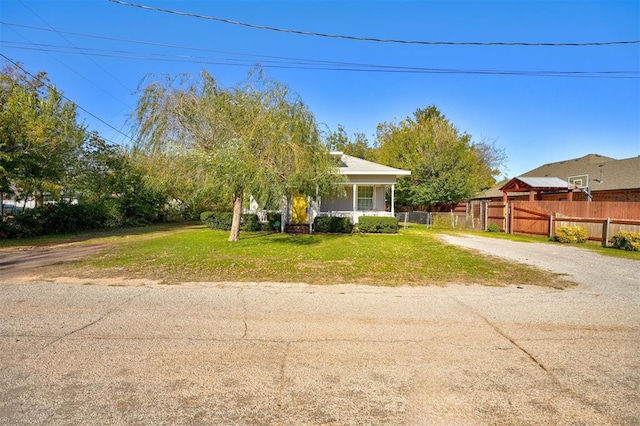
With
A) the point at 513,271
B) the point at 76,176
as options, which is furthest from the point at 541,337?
the point at 76,176

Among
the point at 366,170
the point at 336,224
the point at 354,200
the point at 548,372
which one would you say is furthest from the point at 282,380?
the point at 366,170

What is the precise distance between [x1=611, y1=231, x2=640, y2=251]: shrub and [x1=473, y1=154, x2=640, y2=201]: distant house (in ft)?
20.1

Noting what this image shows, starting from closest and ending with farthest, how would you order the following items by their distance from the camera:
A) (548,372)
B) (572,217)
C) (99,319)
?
Answer: 1. (548,372)
2. (99,319)
3. (572,217)

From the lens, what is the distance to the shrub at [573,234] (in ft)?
45.4

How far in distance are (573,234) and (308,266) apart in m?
11.9

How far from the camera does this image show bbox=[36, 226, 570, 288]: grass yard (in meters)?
7.14

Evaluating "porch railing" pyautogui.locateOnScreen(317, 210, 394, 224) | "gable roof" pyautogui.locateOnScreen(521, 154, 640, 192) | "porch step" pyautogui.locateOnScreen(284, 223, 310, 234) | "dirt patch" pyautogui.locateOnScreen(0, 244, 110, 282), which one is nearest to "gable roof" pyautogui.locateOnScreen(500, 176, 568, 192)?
"gable roof" pyautogui.locateOnScreen(521, 154, 640, 192)

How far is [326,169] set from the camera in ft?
40.1

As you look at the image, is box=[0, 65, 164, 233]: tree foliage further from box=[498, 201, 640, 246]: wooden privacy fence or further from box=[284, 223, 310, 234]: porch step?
box=[498, 201, 640, 246]: wooden privacy fence

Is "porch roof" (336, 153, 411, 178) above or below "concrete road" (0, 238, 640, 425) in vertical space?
above

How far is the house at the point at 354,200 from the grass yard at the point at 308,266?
20.9 feet

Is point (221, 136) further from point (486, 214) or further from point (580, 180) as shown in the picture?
point (580, 180)

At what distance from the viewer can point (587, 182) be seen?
2205 cm

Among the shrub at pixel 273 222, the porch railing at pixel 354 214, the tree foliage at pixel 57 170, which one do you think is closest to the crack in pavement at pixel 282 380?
the tree foliage at pixel 57 170
